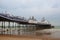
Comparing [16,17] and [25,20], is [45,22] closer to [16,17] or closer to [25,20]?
[25,20]

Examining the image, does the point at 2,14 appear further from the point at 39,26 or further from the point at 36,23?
the point at 39,26

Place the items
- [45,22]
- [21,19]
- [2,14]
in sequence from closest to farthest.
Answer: [2,14], [21,19], [45,22]

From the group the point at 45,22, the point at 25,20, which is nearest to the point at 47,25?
the point at 45,22

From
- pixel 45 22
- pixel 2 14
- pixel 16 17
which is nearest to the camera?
pixel 2 14

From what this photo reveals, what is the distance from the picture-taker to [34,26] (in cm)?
7688

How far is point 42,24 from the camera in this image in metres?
80.3

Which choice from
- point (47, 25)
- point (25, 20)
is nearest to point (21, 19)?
point (25, 20)

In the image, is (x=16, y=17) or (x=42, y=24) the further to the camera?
(x=42, y=24)

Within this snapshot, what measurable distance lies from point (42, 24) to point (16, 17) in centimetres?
3179

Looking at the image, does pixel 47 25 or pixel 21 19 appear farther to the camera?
pixel 47 25

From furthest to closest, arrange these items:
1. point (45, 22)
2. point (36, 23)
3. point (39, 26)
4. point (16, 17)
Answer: point (45, 22) < point (39, 26) < point (36, 23) < point (16, 17)

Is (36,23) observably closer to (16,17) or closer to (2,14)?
(16,17)

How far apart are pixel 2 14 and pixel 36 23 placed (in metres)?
37.2

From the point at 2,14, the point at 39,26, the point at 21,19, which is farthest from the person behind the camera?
the point at 39,26
